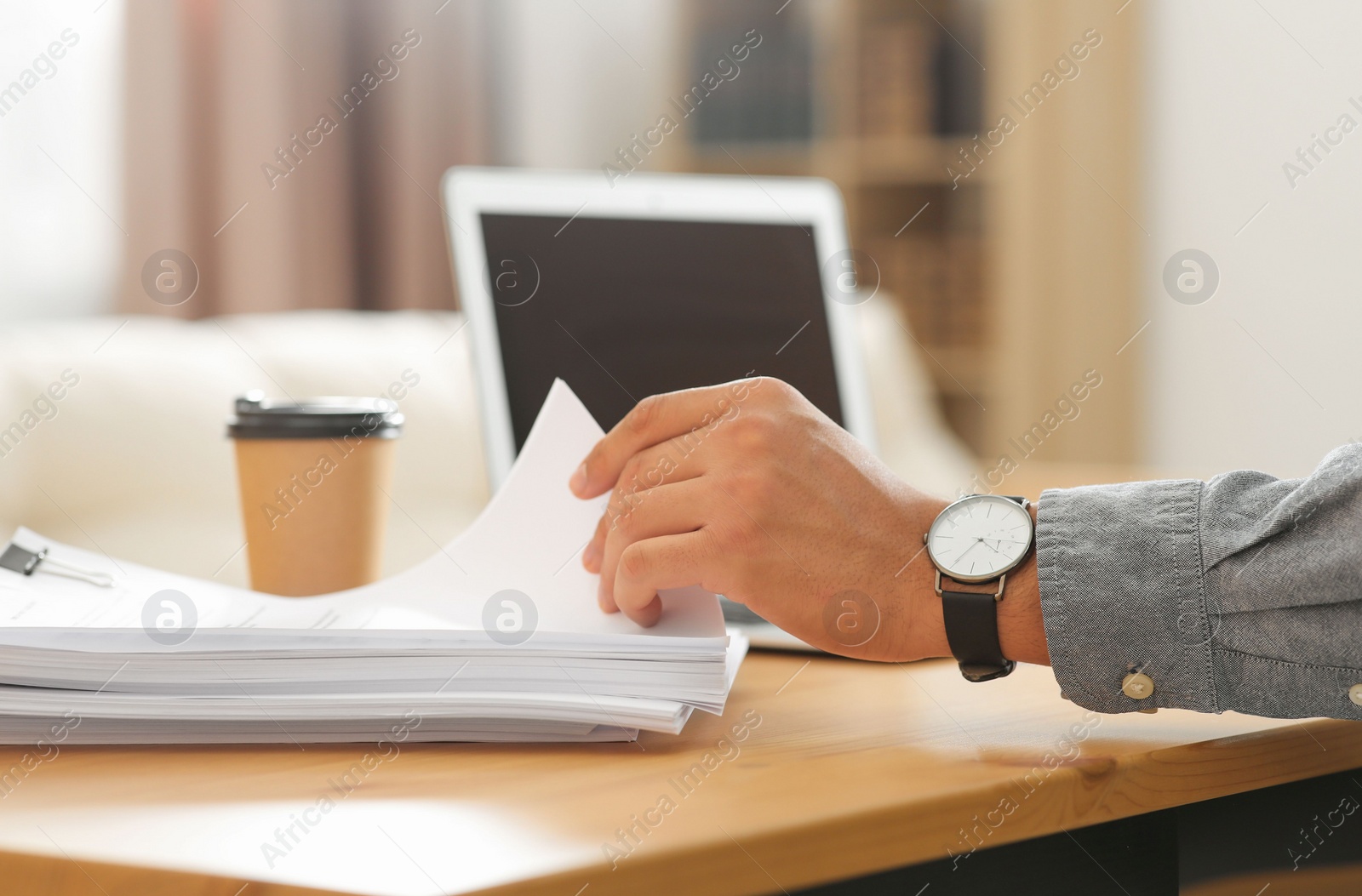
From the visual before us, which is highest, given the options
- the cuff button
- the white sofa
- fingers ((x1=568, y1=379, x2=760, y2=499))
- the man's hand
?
the white sofa

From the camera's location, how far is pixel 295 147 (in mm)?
2512

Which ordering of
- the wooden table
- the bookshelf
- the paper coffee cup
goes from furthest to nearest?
1. the bookshelf
2. the paper coffee cup
3. the wooden table

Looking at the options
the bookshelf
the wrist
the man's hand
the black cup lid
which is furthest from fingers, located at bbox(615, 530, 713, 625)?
the bookshelf

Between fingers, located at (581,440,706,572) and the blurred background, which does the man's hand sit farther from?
the blurred background

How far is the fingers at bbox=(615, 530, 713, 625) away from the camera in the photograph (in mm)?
554

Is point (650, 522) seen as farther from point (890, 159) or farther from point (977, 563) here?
A: point (890, 159)

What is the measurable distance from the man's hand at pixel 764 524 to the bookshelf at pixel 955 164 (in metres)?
2.34

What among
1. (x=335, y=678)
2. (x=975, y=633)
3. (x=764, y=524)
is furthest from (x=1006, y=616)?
(x=335, y=678)

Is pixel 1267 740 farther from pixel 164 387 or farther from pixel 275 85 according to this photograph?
pixel 275 85

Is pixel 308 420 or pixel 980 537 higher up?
pixel 308 420

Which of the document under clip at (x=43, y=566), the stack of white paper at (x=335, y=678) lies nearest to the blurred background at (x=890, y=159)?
Result: the document under clip at (x=43, y=566)

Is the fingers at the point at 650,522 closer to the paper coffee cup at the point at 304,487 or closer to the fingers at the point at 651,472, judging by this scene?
the fingers at the point at 651,472

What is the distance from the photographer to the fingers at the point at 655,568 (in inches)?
21.8

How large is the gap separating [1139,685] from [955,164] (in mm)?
2564
